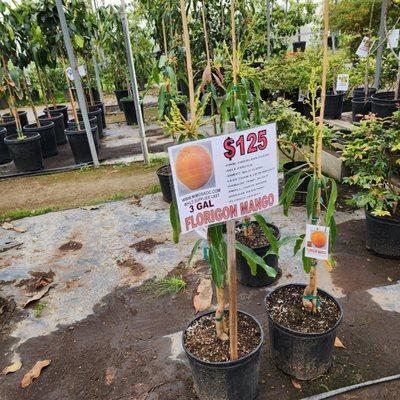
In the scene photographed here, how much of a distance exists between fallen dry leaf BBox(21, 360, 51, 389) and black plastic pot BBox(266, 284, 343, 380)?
1.49 m

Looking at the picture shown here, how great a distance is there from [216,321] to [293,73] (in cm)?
532

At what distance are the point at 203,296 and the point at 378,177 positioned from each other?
1677 millimetres

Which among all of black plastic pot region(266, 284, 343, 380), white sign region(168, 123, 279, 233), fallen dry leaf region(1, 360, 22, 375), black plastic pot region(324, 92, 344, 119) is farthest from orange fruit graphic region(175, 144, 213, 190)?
black plastic pot region(324, 92, 344, 119)

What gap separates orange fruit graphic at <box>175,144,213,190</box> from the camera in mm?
1475

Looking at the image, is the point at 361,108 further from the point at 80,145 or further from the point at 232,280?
the point at 232,280

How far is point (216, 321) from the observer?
2.11 m

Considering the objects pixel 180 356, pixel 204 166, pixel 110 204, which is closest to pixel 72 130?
pixel 110 204

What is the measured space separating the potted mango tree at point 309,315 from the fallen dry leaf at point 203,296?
0.66 meters

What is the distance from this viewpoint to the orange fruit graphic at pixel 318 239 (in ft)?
6.35

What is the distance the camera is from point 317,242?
1956 mm

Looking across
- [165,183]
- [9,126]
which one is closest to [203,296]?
[165,183]

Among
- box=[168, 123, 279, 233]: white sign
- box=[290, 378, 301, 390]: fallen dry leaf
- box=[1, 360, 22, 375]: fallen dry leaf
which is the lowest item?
box=[290, 378, 301, 390]: fallen dry leaf

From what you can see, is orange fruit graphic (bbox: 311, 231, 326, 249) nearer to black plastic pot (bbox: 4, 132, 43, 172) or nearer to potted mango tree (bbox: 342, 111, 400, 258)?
potted mango tree (bbox: 342, 111, 400, 258)

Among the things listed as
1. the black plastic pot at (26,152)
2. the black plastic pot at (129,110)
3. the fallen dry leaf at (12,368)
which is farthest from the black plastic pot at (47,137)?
the fallen dry leaf at (12,368)
